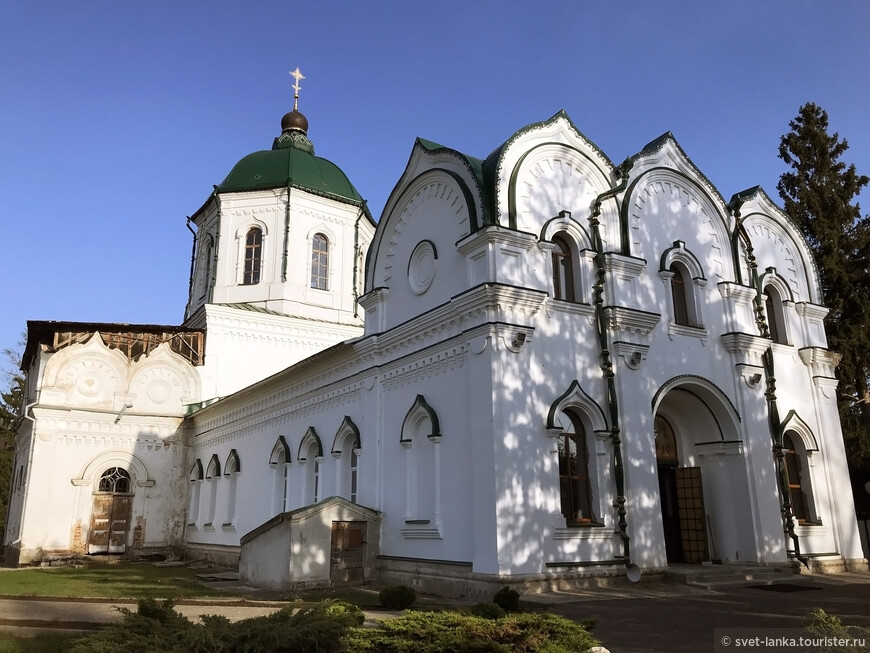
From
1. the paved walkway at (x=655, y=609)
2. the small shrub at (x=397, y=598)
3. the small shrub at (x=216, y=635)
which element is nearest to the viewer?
the small shrub at (x=216, y=635)

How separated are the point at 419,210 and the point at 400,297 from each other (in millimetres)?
1813

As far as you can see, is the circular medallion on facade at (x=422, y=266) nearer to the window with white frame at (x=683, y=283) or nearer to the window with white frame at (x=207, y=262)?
the window with white frame at (x=683, y=283)

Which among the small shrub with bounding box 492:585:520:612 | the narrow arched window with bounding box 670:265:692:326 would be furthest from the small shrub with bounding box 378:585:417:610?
the narrow arched window with bounding box 670:265:692:326

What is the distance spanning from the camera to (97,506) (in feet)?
73.1

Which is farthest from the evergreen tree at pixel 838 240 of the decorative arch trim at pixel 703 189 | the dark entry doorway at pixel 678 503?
the dark entry doorway at pixel 678 503

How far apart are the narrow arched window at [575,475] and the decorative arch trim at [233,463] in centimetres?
1175

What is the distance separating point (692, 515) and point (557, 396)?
166 inches

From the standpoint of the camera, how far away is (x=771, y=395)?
14.7 metres

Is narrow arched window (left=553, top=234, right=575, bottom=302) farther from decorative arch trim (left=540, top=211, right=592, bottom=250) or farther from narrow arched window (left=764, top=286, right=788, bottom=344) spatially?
narrow arched window (left=764, top=286, right=788, bottom=344)

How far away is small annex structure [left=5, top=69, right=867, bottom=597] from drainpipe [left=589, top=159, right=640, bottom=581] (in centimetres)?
4

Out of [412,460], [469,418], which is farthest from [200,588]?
[469,418]

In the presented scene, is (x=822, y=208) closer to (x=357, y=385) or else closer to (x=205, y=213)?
(x=357, y=385)

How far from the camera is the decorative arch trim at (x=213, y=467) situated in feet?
71.9

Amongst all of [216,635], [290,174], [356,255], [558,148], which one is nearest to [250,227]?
[290,174]
